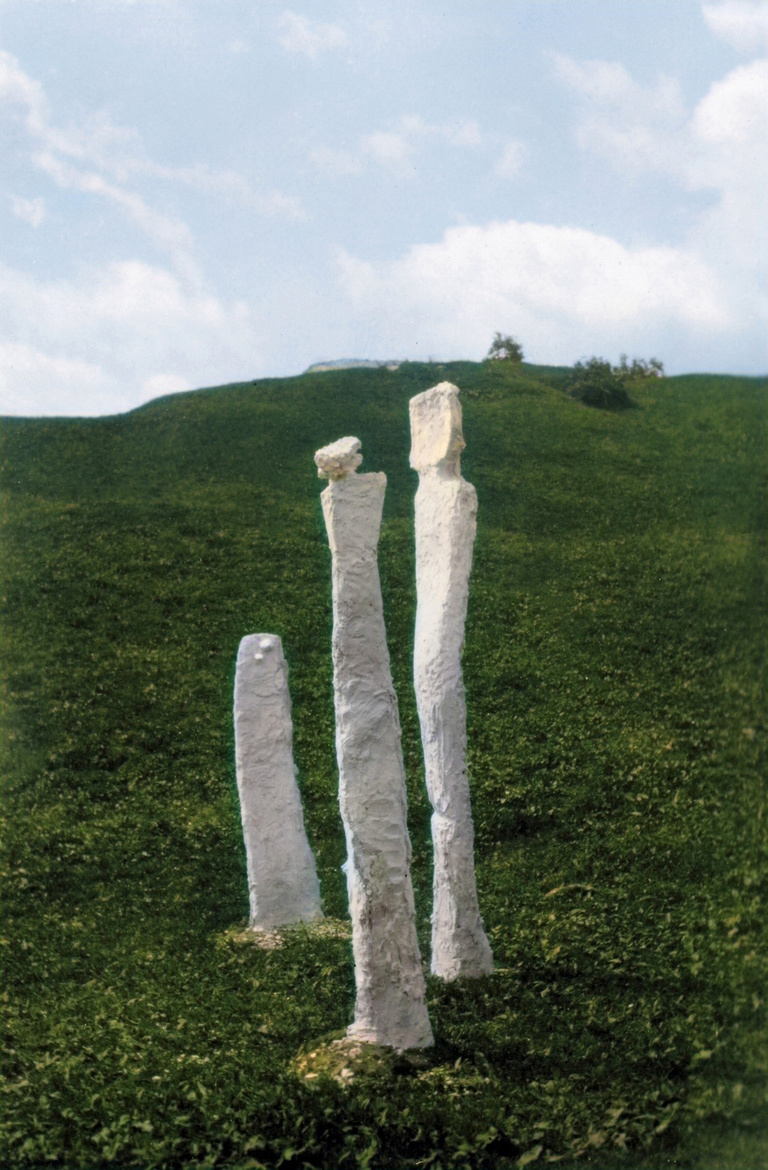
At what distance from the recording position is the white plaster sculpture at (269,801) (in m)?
10.1

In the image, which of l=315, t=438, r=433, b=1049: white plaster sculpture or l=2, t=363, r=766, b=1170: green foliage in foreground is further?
l=315, t=438, r=433, b=1049: white plaster sculpture

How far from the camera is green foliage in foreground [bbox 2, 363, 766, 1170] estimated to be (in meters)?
6.86

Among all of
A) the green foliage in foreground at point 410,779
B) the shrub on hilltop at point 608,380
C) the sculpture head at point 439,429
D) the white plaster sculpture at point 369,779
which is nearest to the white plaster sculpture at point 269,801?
the green foliage in foreground at point 410,779

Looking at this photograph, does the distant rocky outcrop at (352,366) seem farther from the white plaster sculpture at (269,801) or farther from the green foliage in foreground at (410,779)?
the white plaster sculpture at (269,801)

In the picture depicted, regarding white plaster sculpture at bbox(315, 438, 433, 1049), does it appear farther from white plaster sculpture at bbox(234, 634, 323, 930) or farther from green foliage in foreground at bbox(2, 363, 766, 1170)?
white plaster sculpture at bbox(234, 634, 323, 930)

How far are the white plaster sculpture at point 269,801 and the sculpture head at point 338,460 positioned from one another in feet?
10.3

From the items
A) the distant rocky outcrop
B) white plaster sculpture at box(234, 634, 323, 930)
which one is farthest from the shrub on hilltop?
white plaster sculpture at box(234, 634, 323, 930)

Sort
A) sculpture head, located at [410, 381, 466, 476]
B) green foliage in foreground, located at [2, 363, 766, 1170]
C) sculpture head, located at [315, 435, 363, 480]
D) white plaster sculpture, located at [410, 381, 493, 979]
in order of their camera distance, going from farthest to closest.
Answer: sculpture head, located at [410, 381, 466, 476], white plaster sculpture, located at [410, 381, 493, 979], sculpture head, located at [315, 435, 363, 480], green foliage in foreground, located at [2, 363, 766, 1170]

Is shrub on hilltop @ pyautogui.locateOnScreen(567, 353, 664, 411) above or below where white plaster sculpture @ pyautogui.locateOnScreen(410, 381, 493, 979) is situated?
above

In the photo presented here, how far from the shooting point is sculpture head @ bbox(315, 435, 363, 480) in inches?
291

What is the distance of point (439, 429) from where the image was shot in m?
8.06

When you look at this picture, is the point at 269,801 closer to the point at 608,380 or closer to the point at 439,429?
the point at 439,429

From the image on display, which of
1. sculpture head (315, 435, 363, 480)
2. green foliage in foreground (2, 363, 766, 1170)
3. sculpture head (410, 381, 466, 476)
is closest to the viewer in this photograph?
green foliage in foreground (2, 363, 766, 1170)

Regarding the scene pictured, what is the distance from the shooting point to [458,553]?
7.87 metres
